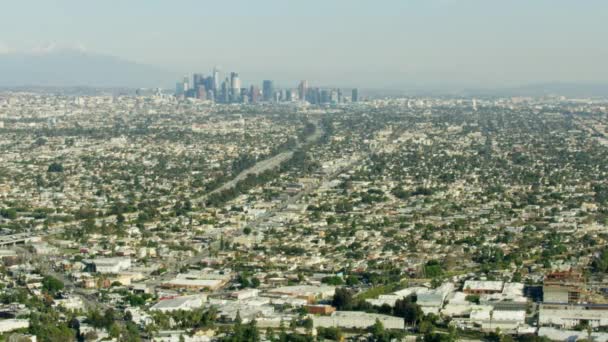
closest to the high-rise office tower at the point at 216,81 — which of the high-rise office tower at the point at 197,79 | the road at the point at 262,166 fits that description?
the high-rise office tower at the point at 197,79

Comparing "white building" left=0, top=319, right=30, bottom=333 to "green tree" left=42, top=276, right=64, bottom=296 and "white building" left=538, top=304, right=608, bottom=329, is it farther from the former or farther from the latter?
"white building" left=538, top=304, right=608, bottom=329

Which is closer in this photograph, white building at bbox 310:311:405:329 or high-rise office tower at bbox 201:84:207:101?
white building at bbox 310:311:405:329

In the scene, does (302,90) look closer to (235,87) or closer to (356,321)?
(235,87)

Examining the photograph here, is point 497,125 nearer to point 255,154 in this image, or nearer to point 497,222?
point 255,154

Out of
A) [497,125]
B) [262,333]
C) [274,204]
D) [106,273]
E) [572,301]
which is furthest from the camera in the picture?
[497,125]

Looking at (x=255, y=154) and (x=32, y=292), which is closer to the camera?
(x=32, y=292)

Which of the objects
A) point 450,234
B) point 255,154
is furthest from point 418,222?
point 255,154

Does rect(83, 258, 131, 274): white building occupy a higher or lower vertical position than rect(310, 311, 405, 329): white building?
lower

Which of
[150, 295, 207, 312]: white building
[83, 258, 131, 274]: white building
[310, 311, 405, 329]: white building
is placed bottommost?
[83, 258, 131, 274]: white building

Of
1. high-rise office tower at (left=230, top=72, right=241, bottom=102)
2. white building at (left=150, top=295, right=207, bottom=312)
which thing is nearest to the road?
white building at (left=150, top=295, right=207, bottom=312)

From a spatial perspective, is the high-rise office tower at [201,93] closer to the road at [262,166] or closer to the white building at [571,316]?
the road at [262,166]

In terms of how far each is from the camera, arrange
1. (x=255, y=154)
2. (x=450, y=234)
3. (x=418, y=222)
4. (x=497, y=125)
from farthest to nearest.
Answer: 1. (x=497, y=125)
2. (x=255, y=154)
3. (x=418, y=222)
4. (x=450, y=234)
